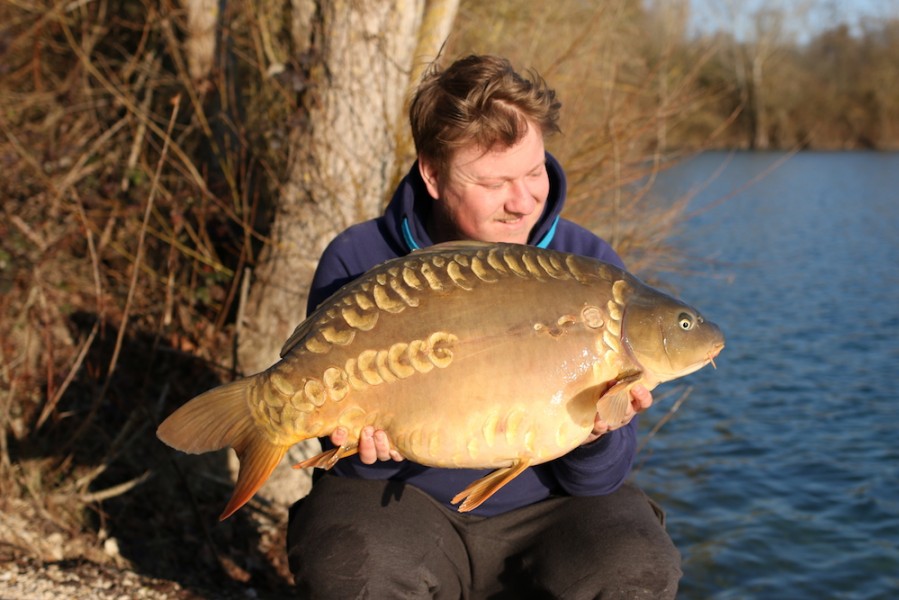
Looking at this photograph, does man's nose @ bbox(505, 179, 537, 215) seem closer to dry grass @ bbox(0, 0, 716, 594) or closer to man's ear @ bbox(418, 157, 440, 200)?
man's ear @ bbox(418, 157, 440, 200)

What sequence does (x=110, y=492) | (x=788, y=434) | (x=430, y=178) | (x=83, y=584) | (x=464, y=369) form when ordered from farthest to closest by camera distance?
(x=788, y=434)
(x=110, y=492)
(x=83, y=584)
(x=430, y=178)
(x=464, y=369)

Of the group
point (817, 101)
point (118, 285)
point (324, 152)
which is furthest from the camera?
point (817, 101)

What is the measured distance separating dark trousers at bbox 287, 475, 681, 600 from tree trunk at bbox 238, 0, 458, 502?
6.06 feet

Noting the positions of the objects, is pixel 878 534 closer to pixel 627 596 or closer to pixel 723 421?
pixel 723 421

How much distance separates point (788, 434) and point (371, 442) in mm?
5128

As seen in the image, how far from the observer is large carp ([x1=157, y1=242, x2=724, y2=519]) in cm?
207

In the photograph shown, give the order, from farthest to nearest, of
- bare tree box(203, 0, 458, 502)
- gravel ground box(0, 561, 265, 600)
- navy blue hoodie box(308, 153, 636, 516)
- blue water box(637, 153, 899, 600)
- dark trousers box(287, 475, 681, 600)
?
1. blue water box(637, 153, 899, 600)
2. bare tree box(203, 0, 458, 502)
3. gravel ground box(0, 561, 265, 600)
4. navy blue hoodie box(308, 153, 636, 516)
5. dark trousers box(287, 475, 681, 600)

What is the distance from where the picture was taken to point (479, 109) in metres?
2.46

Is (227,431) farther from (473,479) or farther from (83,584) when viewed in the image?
(83,584)

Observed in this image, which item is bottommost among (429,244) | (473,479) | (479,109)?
(473,479)

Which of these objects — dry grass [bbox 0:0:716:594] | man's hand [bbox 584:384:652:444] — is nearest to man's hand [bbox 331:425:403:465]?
→ man's hand [bbox 584:384:652:444]

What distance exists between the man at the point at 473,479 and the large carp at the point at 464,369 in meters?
0.08

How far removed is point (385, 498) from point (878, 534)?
144 inches

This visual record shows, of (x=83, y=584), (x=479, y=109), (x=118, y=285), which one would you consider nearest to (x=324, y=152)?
(x=118, y=285)
